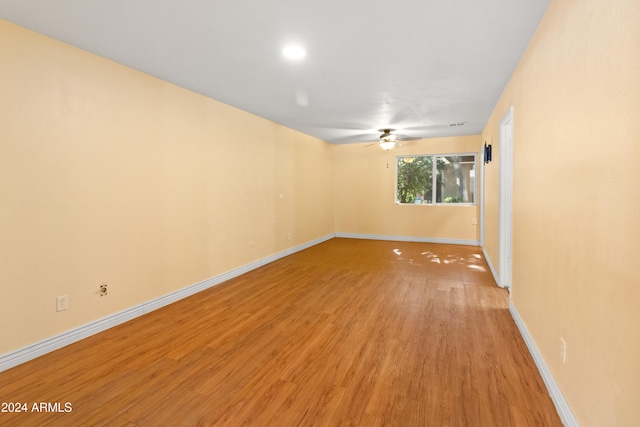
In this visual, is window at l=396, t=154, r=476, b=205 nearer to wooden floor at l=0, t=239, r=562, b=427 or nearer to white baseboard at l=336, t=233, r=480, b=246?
white baseboard at l=336, t=233, r=480, b=246

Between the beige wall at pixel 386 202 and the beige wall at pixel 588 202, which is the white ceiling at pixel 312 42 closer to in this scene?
the beige wall at pixel 588 202

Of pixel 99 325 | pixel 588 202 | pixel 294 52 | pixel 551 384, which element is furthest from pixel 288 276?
pixel 588 202

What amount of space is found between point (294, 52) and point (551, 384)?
2.98 m

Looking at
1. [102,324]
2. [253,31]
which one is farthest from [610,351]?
[102,324]

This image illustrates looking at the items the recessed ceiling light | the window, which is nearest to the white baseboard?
the window

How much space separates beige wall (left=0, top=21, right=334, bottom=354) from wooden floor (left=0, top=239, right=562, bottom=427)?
15.9 inches

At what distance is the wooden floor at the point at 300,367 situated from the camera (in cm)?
175

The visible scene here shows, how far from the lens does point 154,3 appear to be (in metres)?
1.95

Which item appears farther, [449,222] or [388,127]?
[449,222]

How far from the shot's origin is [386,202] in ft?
24.6

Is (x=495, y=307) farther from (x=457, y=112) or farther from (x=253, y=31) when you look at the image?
(x=253, y=31)

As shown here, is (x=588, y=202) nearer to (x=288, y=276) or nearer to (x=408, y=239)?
(x=288, y=276)

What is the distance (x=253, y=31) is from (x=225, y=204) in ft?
8.14

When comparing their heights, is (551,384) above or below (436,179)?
below
